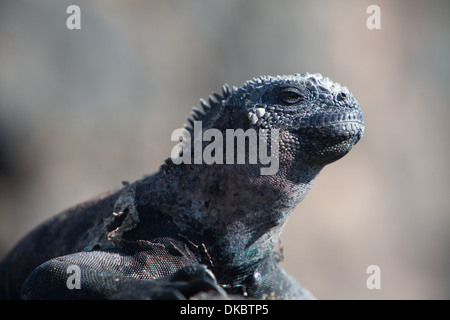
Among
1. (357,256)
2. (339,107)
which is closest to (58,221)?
(339,107)

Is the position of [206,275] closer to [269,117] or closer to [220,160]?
[220,160]

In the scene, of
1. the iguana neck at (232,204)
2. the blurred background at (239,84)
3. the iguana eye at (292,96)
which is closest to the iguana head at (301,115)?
the iguana eye at (292,96)

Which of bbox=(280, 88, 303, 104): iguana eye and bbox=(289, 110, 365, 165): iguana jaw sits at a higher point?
bbox=(280, 88, 303, 104): iguana eye

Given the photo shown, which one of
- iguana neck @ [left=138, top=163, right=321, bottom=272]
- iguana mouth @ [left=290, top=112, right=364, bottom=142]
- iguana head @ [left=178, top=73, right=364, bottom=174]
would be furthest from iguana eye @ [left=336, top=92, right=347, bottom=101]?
iguana neck @ [left=138, top=163, right=321, bottom=272]

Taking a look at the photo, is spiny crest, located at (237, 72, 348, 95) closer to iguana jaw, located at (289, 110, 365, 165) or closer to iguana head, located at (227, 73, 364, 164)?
iguana head, located at (227, 73, 364, 164)

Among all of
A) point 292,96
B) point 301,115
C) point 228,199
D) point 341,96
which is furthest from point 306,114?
point 228,199
